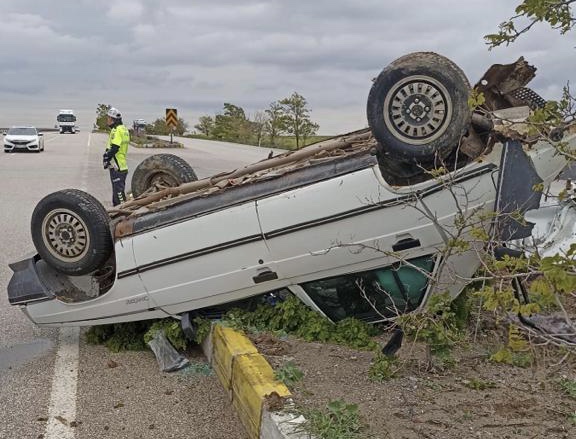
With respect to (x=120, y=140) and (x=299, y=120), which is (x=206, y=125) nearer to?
(x=299, y=120)

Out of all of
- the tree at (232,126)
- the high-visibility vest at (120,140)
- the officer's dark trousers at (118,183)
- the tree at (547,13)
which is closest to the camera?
the tree at (547,13)

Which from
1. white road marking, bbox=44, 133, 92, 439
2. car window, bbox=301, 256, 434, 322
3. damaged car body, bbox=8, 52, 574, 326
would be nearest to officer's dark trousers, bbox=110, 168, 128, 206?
white road marking, bbox=44, 133, 92, 439

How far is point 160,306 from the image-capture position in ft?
15.7

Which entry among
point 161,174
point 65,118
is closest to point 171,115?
point 161,174

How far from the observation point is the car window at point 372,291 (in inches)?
175

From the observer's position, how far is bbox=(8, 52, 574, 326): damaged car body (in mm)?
4086

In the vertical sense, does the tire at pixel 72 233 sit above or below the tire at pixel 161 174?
below

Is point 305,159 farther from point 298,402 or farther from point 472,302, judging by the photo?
point 298,402

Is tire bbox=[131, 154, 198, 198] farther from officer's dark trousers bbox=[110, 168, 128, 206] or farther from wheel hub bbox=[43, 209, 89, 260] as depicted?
officer's dark trousers bbox=[110, 168, 128, 206]

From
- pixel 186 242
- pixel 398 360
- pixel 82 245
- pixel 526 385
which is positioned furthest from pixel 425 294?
pixel 82 245

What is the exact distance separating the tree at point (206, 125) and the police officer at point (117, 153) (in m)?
50.9

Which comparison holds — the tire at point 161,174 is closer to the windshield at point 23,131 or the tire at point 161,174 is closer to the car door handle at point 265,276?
the car door handle at point 265,276

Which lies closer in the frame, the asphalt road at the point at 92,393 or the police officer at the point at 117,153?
the asphalt road at the point at 92,393

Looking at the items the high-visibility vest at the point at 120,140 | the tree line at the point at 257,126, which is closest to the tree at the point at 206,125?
the tree line at the point at 257,126
